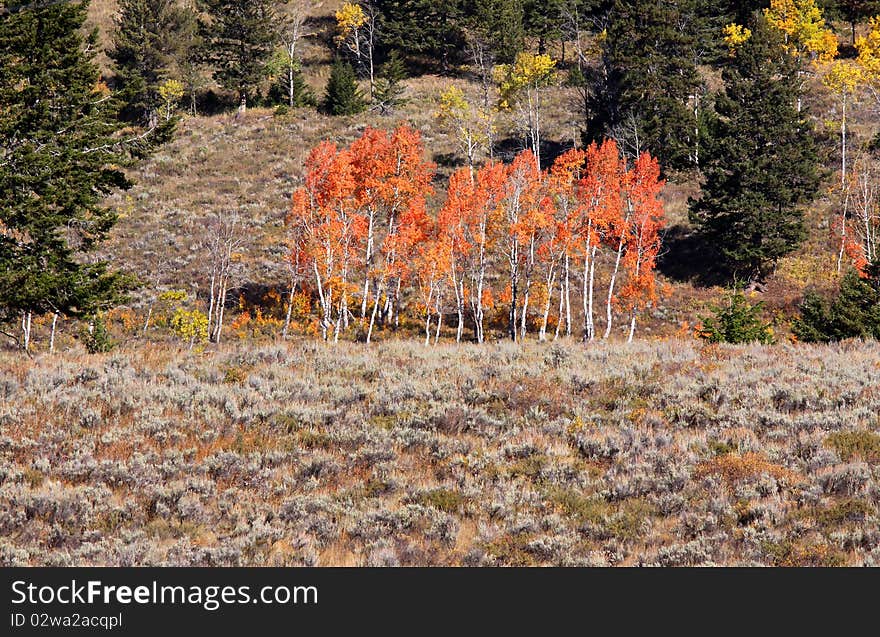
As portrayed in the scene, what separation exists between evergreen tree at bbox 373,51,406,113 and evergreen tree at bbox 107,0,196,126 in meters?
22.5

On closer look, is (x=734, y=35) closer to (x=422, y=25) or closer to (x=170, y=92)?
(x=422, y=25)

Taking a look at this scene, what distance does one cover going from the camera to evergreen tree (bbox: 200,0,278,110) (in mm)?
74250

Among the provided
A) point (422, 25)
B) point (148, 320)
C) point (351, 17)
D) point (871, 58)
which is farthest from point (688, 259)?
point (351, 17)

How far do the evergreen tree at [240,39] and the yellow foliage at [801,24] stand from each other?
54587mm

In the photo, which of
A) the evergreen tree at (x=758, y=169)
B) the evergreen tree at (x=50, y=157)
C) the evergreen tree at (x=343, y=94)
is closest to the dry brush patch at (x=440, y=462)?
the evergreen tree at (x=50, y=157)

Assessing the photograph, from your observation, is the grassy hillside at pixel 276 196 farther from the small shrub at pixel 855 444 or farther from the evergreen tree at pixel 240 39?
the small shrub at pixel 855 444

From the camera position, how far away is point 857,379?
47.3ft

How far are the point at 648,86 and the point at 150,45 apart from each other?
53.0m

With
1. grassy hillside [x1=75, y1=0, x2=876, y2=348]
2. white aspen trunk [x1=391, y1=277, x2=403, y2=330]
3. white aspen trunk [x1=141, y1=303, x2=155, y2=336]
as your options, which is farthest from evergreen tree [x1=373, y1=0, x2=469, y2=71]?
white aspen trunk [x1=141, y1=303, x2=155, y2=336]

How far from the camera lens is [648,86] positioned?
57.7 m

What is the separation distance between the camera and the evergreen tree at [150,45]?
73.0 metres

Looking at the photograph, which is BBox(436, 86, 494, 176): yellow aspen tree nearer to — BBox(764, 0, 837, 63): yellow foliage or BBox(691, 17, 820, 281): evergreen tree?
BBox(691, 17, 820, 281): evergreen tree

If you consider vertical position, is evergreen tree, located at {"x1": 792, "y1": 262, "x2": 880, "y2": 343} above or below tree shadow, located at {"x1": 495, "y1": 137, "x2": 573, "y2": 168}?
below

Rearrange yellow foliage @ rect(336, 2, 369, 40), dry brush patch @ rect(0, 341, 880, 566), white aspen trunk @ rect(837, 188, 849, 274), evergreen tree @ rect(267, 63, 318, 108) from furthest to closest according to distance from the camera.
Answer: yellow foliage @ rect(336, 2, 369, 40) < evergreen tree @ rect(267, 63, 318, 108) < white aspen trunk @ rect(837, 188, 849, 274) < dry brush patch @ rect(0, 341, 880, 566)
